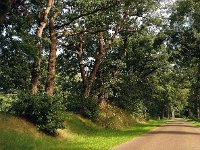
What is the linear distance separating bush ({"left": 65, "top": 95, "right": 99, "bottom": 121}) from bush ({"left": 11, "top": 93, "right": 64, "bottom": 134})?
1441 centimetres

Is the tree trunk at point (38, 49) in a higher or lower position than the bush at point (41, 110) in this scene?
higher

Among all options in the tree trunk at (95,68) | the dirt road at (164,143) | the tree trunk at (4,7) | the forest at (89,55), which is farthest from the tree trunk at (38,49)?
the tree trunk at (95,68)

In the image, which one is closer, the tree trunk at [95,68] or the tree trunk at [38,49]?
the tree trunk at [38,49]

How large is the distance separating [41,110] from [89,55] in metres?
25.5

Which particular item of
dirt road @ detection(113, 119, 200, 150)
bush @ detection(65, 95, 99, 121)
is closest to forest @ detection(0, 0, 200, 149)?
bush @ detection(65, 95, 99, 121)

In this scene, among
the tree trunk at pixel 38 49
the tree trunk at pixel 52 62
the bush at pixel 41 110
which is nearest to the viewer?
the bush at pixel 41 110

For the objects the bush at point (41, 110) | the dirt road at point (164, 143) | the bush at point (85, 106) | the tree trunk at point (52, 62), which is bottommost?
the dirt road at point (164, 143)

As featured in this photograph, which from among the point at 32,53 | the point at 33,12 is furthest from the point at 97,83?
the point at 32,53

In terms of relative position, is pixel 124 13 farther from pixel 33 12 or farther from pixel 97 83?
pixel 33 12

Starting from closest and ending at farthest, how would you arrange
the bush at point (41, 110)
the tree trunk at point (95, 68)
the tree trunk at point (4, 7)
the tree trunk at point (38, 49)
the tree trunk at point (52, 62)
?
the tree trunk at point (4, 7) < the bush at point (41, 110) < the tree trunk at point (38, 49) < the tree trunk at point (52, 62) < the tree trunk at point (95, 68)

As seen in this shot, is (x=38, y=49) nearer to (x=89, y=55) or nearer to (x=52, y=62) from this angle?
(x=52, y=62)

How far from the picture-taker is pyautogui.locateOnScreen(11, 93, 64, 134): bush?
23.5 metres

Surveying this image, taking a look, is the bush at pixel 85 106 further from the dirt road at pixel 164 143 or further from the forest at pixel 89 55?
the dirt road at pixel 164 143

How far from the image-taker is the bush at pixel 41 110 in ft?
77.0
